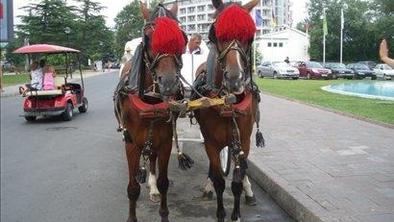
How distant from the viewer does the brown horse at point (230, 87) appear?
4.82 metres

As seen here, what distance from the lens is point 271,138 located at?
11.1m

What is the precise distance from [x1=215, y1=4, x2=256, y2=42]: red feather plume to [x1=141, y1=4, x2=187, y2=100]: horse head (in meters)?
0.40

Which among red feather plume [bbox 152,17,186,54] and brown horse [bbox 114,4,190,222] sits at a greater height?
red feather plume [bbox 152,17,186,54]

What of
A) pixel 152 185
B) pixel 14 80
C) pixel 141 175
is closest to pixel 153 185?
pixel 152 185

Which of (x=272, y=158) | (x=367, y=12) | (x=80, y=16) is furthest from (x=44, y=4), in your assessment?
(x=272, y=158)

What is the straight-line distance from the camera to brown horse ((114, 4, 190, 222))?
4.85m

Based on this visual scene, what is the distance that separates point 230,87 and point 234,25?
1.97ft

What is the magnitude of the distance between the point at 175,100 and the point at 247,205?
216 centimetres

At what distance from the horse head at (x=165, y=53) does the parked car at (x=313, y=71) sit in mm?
38004

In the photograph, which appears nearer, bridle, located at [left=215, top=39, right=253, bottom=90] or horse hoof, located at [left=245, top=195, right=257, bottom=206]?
bridle, located at [left=215, top=39, right=253, bottom=90]

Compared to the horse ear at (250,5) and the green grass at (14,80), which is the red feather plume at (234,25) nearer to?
the horse ear at (250,5)

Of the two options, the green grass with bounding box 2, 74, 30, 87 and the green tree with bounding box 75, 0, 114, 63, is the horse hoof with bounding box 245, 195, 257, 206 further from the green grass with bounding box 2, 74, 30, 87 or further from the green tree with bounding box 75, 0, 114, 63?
the green tree with bounding box 75, 0, 114, 63

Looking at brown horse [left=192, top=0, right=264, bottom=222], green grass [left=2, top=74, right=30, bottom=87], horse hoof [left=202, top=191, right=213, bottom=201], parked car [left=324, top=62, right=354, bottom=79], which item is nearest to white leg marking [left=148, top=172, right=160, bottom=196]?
horse hoof [left=202, top=191, right=213, bottom=201]

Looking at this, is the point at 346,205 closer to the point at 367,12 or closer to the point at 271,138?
the point at 271,138
